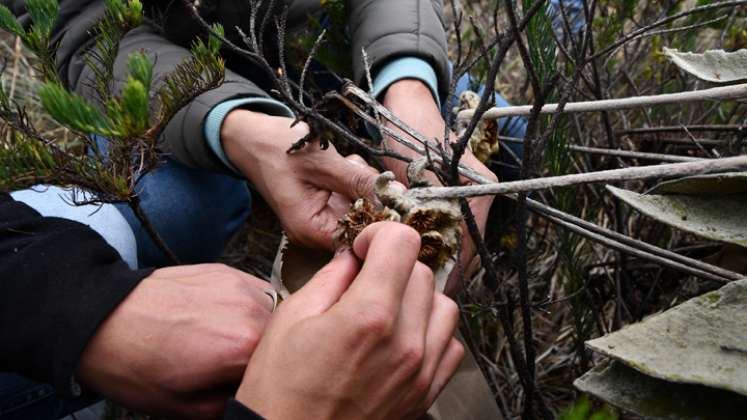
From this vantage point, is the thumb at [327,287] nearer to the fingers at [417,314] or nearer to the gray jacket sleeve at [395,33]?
the fingers at [417,314]

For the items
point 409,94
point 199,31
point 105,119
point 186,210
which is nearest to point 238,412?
point 105,119

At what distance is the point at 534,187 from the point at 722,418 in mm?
275

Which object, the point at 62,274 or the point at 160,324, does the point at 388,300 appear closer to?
the point at 160,324

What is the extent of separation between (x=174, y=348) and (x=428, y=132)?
21.9 inches

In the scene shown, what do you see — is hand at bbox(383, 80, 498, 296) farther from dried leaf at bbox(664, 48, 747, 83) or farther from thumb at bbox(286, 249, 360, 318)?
dried leaf at bbox(664, 48, 747, 83)

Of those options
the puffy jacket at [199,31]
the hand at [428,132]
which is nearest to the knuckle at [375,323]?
the hand at [428,132]

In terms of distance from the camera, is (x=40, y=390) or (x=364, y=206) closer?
(x=364, y=206)

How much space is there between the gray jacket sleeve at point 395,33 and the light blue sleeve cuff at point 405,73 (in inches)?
0.6

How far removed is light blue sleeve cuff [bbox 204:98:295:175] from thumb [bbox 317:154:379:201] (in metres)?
0.25

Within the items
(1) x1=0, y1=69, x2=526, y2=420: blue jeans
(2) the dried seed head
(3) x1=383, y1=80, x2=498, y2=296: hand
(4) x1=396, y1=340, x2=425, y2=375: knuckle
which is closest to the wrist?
(3) x1=383, y1=80, x2=498, y2=296: hand

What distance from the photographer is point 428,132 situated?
1046 mm

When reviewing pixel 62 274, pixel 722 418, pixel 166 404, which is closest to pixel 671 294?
pixel 722 418

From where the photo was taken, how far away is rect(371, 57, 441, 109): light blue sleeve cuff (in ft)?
3.81

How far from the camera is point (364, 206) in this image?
78 centimetres
